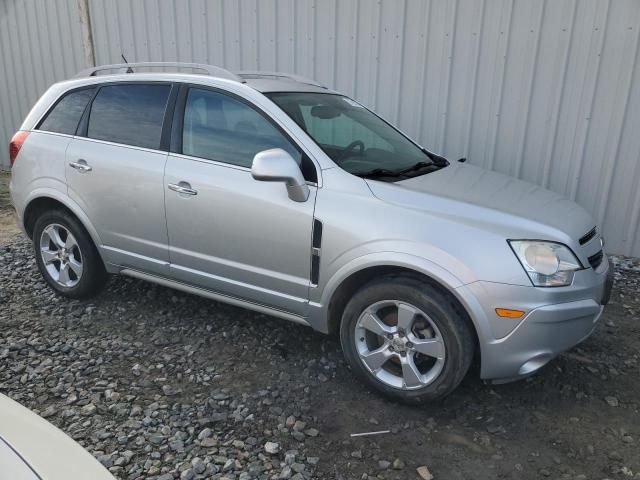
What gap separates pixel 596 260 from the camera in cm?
291

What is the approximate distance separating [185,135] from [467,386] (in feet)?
7.86

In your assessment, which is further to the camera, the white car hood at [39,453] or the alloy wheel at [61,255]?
the alloy wheel at [61,255]

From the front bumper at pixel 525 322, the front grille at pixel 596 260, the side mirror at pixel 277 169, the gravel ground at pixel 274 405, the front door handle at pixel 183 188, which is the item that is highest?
the side mirror at pixel 277 169

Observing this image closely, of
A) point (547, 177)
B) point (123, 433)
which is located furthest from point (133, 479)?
point (547, 177)

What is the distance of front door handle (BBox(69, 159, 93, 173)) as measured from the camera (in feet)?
12.1

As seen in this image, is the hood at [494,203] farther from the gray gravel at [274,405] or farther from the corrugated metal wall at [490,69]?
the corrugated metal wall at [490,69]

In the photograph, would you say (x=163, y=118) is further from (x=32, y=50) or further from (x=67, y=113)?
(x=32, y=50)

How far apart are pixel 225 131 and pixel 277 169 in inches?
28.7

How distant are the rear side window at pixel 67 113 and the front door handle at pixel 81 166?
0.93ft

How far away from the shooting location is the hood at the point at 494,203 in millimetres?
2668

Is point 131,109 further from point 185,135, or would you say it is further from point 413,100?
point 413,100

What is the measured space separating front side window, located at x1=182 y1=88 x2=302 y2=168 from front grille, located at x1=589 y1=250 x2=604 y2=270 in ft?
5.66

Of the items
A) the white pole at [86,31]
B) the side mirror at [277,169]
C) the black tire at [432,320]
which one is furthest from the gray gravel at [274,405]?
the white pole at [86,31]

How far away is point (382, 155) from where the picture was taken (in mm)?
3500
